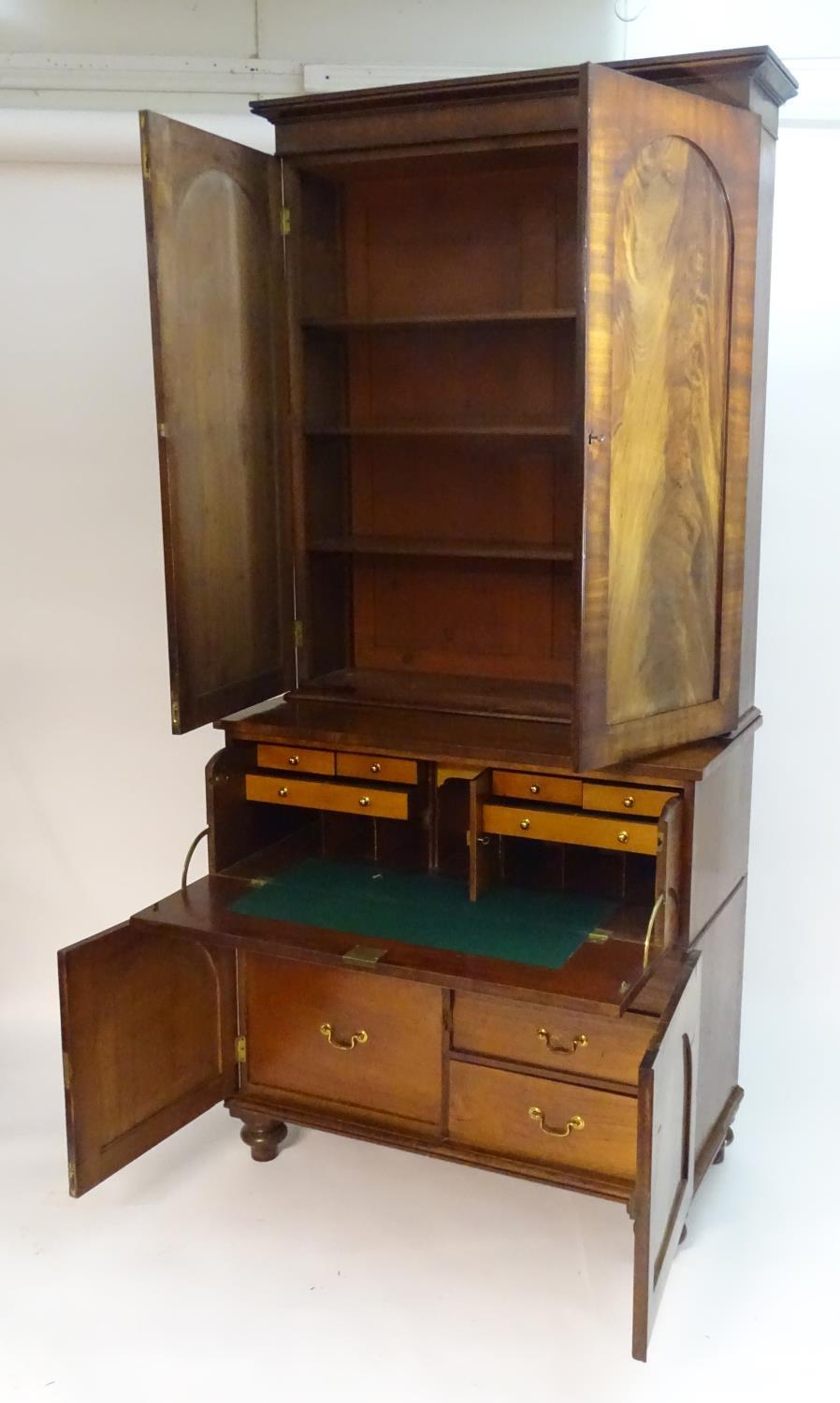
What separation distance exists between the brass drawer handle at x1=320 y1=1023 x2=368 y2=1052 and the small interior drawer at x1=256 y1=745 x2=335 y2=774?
475mm

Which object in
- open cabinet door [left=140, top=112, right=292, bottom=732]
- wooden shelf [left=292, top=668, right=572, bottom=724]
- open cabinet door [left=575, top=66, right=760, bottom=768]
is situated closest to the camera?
open cabinet door [left=575, top=66, right=760, bottom=768]

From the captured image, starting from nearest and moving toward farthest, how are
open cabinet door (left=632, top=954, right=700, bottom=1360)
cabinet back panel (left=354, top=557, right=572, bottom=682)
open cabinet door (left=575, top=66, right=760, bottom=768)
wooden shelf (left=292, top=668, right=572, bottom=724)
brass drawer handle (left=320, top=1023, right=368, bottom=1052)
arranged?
open cabinet door (left=632, top=954, right=700, bottom=1360) → open cabinet door (left=575, top=66, right=760, bottom=768) → brass drawer handle (left=320, top=1023, right=368, bottom=1052) → wooden shelf (left=292, top=668, right=572, bottom=724) → cabinet back panel (left=354, top=557, right=572, bottom=682)

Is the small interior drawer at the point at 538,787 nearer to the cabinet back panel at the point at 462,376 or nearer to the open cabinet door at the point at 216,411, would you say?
the open cabinet door at the point at 216,411

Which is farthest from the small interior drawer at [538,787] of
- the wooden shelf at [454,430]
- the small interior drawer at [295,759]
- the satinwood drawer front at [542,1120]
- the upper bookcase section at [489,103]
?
the upper bookcase section at [489,103]

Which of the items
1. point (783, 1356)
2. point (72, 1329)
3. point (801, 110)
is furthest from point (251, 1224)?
point (801, 110)

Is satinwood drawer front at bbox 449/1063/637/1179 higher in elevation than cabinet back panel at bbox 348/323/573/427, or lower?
lower

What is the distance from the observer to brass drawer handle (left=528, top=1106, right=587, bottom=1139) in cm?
214

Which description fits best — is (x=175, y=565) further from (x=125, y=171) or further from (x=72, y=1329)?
(x=72, y=1329)

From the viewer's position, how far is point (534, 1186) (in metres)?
2.48

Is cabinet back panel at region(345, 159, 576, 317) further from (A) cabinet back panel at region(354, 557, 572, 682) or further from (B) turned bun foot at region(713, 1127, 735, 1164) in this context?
(B) turned bun foot at region(713, 1127, 735, 1164)

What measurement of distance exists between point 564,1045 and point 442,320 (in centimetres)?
132

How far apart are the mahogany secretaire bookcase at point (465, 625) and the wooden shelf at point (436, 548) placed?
0.02m

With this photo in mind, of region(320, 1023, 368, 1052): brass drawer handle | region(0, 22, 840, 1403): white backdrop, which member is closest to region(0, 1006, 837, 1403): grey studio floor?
region(0, 22, 840, 1403): white backdrop

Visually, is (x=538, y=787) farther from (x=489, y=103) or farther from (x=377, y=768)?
(x=489, y=103)
